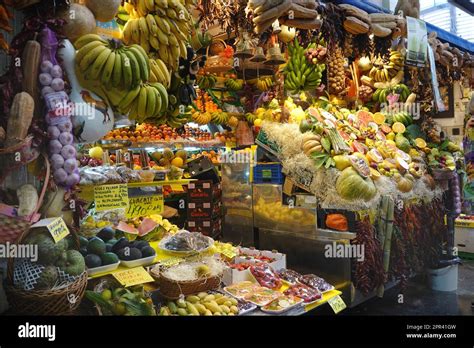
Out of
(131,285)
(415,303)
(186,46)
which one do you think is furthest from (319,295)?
(415,303)

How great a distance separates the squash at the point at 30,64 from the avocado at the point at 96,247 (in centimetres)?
100

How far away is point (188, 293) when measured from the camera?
8.13 ft

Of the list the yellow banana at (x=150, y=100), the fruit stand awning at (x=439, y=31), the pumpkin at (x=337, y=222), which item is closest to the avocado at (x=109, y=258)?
the yellow banana at (x=150, y=100)

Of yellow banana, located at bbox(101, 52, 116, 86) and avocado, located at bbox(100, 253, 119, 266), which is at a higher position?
yellow banana, located at bbox(101, 52, 116, 86)

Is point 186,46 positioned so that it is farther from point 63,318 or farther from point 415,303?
point 415,303

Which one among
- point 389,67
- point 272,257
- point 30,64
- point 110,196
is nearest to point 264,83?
point 389,67

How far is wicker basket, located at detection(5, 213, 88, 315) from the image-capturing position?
1746mm

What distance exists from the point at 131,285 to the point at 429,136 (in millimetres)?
5137

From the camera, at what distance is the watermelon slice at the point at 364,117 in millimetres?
5375

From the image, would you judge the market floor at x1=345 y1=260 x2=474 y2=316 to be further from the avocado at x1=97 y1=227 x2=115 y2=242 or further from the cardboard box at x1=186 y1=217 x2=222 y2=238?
the avocado at x1=97 y1=227 x2=115 y2=242

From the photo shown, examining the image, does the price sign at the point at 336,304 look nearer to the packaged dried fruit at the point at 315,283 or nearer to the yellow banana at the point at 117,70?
the packaged dried fruit at the point at 315,283

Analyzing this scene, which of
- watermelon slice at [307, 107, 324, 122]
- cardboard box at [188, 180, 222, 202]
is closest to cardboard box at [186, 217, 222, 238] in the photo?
cardboard box at [188, 180, 222, 202]

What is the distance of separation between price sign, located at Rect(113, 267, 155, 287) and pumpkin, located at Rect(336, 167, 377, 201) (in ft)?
→ 7.40

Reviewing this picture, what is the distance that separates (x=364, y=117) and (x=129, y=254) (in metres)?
4.07
